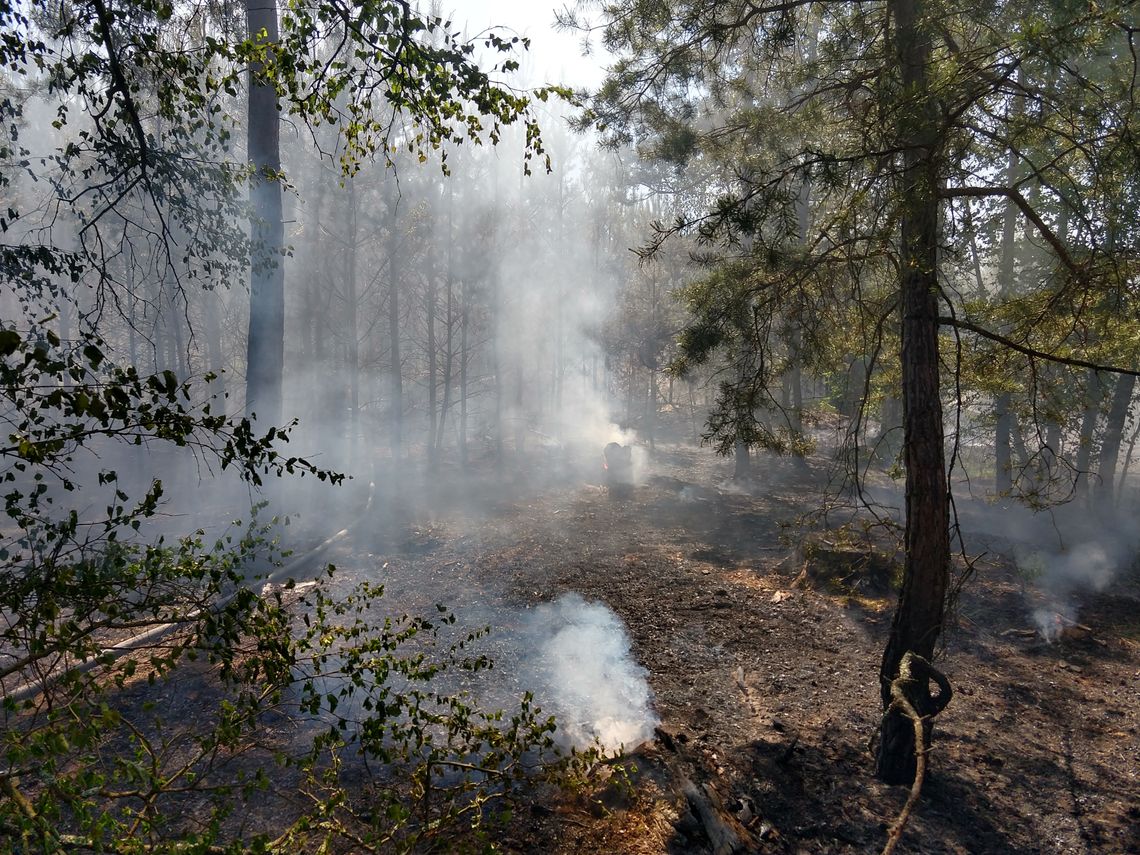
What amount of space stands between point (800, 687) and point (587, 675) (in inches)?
94.9

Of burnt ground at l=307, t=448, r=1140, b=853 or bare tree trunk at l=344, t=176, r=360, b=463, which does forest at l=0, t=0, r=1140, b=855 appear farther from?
bare tree trunk at l=344, t=176, r=360, b=463

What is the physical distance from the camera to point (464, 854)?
2.48 meters

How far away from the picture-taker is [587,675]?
24.8 feet

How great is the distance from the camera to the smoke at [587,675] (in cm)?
629

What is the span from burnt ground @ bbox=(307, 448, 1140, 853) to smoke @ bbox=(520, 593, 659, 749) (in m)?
0.25

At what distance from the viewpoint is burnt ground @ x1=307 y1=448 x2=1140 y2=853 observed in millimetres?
5191

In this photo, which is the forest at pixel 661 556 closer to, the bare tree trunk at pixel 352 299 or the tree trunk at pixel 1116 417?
the tree trunk at pixel 1116 417

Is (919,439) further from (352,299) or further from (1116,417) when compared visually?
(352,299)

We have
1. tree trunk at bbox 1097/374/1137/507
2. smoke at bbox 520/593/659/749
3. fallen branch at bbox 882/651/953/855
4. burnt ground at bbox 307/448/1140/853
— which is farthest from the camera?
tree trunk at bbox 1097/374/1137/507

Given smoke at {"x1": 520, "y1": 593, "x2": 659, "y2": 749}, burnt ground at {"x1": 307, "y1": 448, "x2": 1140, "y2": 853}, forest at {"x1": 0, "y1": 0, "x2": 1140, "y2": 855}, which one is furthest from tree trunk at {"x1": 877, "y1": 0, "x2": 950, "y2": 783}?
smoke at {"x1": 520, "y1": 593, "x2": 659, "y2": 749}

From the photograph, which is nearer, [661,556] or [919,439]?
[919,439]

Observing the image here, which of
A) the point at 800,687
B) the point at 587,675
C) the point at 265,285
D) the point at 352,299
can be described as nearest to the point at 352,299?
the point at 352,299

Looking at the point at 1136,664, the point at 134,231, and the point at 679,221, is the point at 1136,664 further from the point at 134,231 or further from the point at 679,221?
the point at 134,231

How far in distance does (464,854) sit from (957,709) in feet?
21.5
